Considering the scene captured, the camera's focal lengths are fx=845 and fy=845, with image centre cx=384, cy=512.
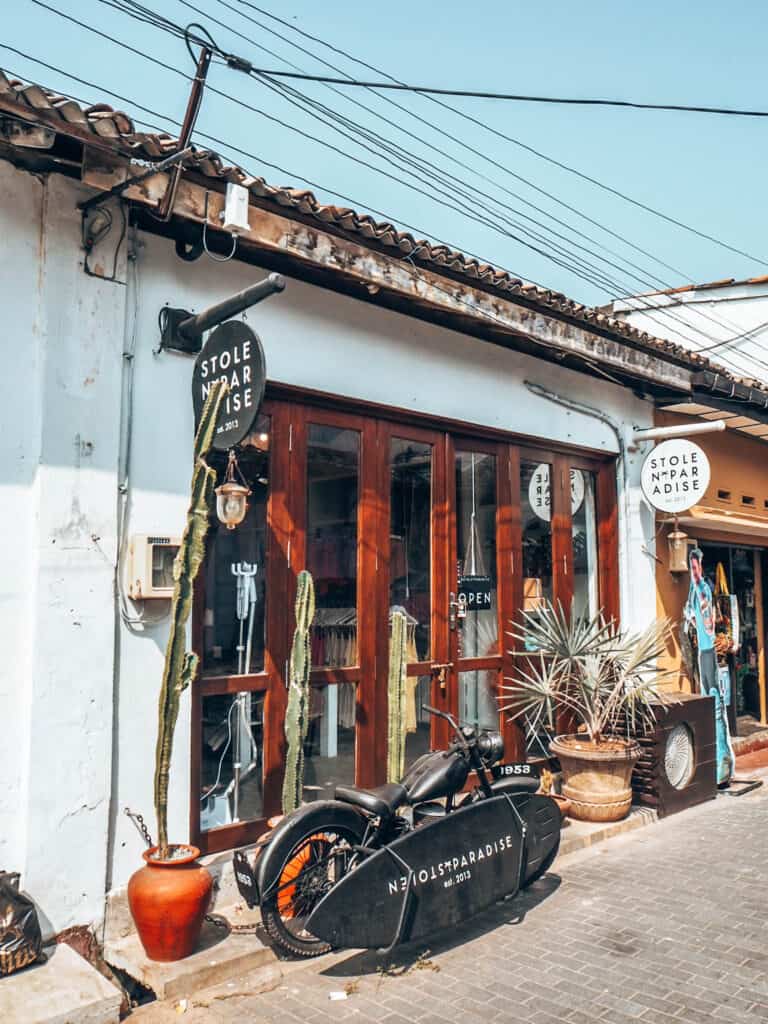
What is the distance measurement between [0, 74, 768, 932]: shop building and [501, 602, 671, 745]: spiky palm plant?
0.24 m

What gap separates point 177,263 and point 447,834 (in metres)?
A: 3.84

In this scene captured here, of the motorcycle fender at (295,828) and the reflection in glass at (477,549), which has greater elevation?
the reflection in glass at (477,549)

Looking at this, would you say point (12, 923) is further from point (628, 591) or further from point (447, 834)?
point (628, 591)

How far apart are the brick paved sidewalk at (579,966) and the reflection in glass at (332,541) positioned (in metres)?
2.13

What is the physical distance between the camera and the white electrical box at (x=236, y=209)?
5000mm

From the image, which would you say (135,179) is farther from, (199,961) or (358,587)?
(199,961)

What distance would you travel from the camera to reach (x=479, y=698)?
756cm

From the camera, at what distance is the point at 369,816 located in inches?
189

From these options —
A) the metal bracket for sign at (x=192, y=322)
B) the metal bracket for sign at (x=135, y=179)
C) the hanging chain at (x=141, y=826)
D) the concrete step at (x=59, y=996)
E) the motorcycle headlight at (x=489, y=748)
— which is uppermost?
the metal bracket for sign at (x=135, y=179)

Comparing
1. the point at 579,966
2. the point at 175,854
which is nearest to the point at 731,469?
the point at 579,966

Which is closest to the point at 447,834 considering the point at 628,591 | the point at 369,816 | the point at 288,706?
the point at 369,816

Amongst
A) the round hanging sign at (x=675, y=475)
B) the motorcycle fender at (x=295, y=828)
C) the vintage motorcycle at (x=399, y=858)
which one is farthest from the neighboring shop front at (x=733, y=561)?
the motorcycle fender at (x=295, y=828)

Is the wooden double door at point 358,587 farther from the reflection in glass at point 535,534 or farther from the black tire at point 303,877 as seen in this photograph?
the black tire at point 303,877

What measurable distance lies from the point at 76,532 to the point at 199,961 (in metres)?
2.36
